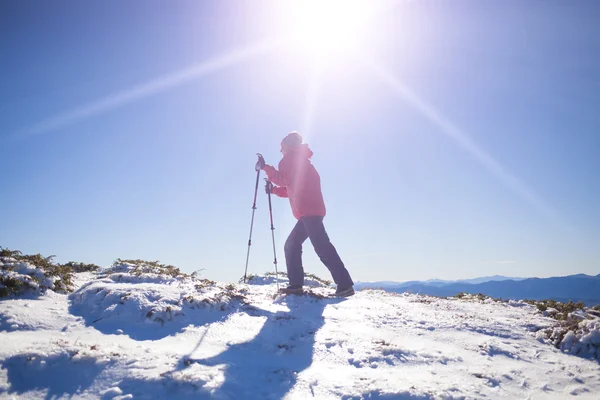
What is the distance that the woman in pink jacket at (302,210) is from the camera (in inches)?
378

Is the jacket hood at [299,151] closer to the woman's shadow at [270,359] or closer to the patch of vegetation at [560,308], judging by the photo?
the woman's shadow at [270,359]

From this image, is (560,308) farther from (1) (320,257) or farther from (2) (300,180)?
(2) (300,180)

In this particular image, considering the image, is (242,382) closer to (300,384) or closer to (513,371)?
(300,384)

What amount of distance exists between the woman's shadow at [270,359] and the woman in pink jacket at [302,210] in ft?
8.77

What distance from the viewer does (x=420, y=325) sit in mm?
6738

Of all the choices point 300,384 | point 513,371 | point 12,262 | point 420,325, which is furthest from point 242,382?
point 12,262

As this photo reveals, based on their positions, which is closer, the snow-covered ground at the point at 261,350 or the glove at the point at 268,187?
the snow-covered ground at the point at 261,350

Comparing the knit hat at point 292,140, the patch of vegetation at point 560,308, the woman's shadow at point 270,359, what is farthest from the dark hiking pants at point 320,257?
the patch of vegetation at point 560,308

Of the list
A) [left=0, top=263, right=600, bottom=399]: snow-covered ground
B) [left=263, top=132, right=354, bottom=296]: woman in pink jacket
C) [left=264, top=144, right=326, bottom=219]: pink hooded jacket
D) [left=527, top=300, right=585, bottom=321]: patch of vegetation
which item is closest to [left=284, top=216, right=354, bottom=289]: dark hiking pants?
[left=263, top=132, right=354, bottom=296]: woman in pink jacket

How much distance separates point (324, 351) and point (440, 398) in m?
1.79

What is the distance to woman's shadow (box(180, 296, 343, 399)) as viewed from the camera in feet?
12.2

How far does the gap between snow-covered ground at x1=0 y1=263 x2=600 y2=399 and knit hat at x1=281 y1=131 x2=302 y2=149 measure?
15.2 ft

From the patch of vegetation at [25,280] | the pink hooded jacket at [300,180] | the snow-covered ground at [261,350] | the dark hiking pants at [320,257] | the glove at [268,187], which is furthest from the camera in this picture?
the glove at [268,187]

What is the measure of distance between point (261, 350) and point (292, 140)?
255 inches
